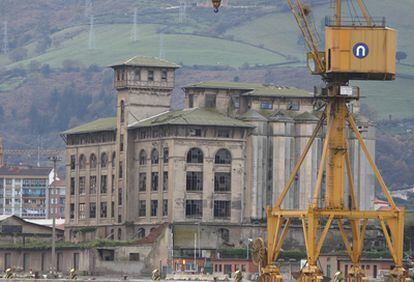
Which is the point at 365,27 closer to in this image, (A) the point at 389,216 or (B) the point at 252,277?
(A) the point at 389,216

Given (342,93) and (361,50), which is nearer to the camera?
(361,50)

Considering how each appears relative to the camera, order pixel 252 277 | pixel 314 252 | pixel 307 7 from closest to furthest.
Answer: pixel 314 252 < pixel 307 7 < pixel 252 277

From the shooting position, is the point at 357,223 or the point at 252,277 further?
the point at 252,277

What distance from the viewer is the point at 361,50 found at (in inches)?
5586

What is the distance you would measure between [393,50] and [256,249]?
56.5 ft

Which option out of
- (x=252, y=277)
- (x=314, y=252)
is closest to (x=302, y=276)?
(x=314, y=252)

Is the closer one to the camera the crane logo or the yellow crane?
the yellow crane

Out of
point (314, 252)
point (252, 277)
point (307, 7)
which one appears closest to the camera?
point (314, 252)

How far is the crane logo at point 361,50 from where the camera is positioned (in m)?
142

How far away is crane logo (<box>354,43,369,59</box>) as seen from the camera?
14175 cm

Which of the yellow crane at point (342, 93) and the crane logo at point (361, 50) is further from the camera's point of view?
the crane logo at point (361, 50)

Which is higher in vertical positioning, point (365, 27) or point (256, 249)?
point (365, 27)

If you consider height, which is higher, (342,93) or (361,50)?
(361,50)

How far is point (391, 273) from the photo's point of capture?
142250 millimetres
